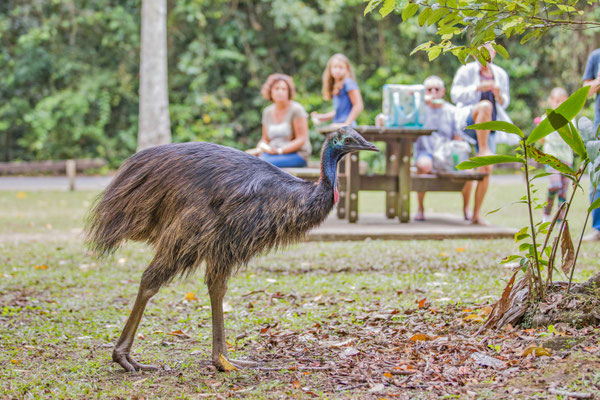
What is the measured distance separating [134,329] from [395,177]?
575 centimetres

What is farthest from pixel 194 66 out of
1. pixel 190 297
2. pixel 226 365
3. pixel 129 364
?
pixel 226 365

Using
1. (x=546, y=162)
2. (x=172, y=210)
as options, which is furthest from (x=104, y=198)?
(x=546, y=162)

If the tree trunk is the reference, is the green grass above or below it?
below

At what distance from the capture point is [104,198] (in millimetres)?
4125

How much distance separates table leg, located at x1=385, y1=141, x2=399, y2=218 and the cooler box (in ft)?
0.97

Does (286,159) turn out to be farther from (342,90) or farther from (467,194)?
(467,194)

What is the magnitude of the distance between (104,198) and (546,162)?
8.03 ft

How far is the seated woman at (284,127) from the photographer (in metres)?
9.27

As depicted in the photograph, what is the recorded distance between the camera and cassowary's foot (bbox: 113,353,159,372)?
3.92 meters

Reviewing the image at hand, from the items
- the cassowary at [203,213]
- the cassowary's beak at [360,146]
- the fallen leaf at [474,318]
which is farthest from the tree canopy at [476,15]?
the fallen leaf at [474,318]

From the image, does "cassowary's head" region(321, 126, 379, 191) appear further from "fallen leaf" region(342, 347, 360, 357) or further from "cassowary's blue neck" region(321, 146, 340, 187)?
"fallen leaf" region(342, 347, 360, 357)

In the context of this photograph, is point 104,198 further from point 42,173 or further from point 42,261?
point 42,173

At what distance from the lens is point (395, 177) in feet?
30.3

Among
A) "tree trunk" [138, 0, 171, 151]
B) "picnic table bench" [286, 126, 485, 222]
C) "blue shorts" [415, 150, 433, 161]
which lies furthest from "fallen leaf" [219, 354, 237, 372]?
"tree trunk" [138, 0, 171, 151]
